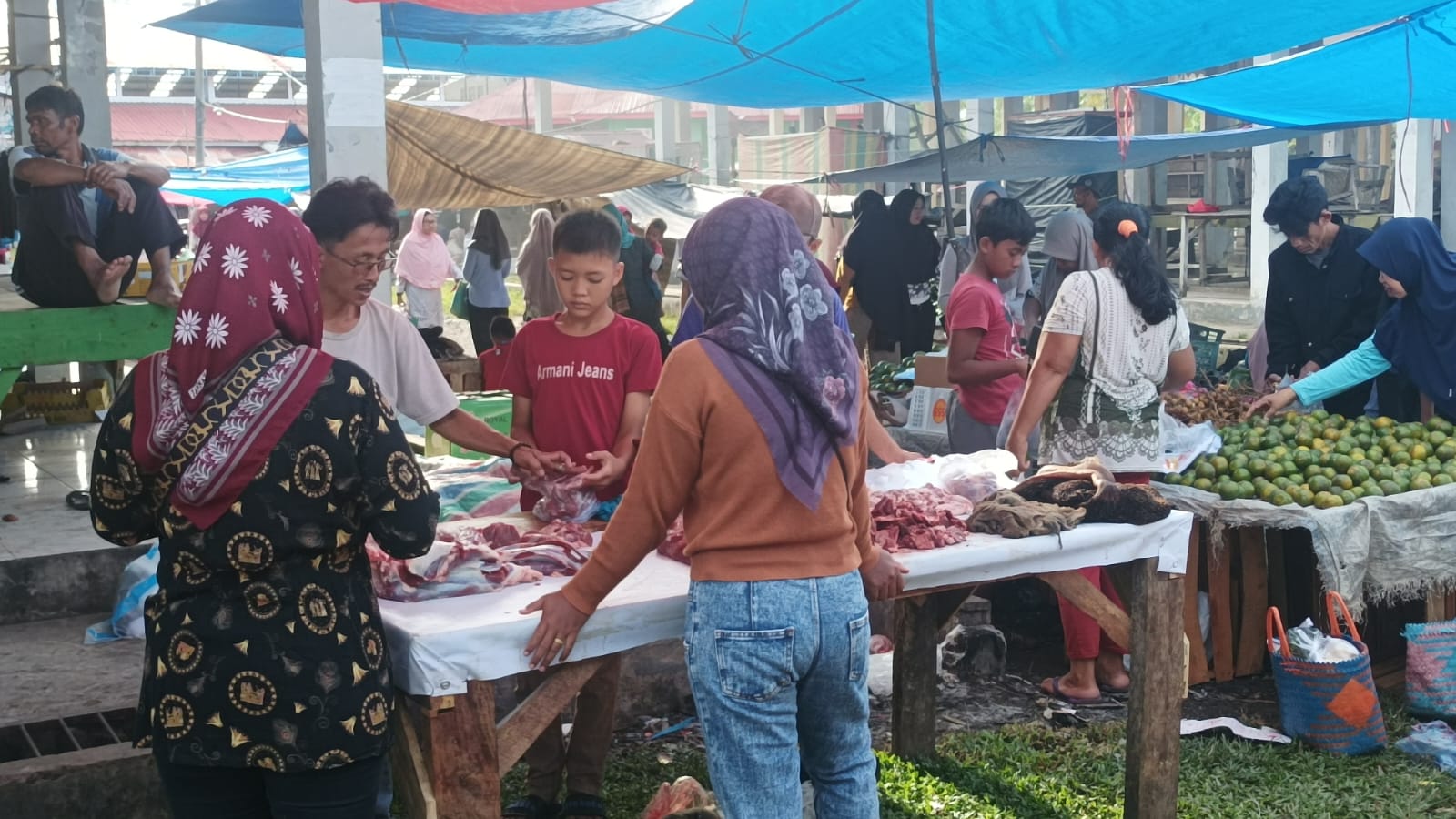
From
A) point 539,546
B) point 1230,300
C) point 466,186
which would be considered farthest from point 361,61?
point 1230,300

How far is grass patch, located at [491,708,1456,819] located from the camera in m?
4.39

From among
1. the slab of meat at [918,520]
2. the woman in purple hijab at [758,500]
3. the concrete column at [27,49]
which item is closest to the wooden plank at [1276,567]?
the slab of meat at [918,520]

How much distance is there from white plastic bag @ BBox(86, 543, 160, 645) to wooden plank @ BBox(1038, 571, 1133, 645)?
3.17 m

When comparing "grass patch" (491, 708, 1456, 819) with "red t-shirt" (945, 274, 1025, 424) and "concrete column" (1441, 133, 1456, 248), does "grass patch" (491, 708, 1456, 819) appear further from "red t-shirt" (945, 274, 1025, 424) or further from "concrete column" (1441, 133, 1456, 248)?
"concrete column" (1441, 133, 1456, 248)

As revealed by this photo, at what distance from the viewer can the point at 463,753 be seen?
115 inches

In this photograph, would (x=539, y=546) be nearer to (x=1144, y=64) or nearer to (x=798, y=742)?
(x=798, y=742)

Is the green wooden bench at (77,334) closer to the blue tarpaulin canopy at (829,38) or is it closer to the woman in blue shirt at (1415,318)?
the blue tarpaulin canopy at (829,38)

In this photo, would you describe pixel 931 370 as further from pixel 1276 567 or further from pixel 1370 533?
pixel 1370 533

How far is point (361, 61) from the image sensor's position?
529cm

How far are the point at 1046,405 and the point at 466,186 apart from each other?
6823 mm

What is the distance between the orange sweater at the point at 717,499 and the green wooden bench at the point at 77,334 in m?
3.71

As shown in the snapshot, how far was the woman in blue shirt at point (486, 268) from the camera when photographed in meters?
12.6

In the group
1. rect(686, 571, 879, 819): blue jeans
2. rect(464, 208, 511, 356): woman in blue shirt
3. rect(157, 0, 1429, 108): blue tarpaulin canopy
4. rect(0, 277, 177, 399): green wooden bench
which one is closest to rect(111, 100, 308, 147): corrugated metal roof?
rect(464, 208, 511, 356): woman in blue shirt

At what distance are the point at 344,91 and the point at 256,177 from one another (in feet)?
50.7
